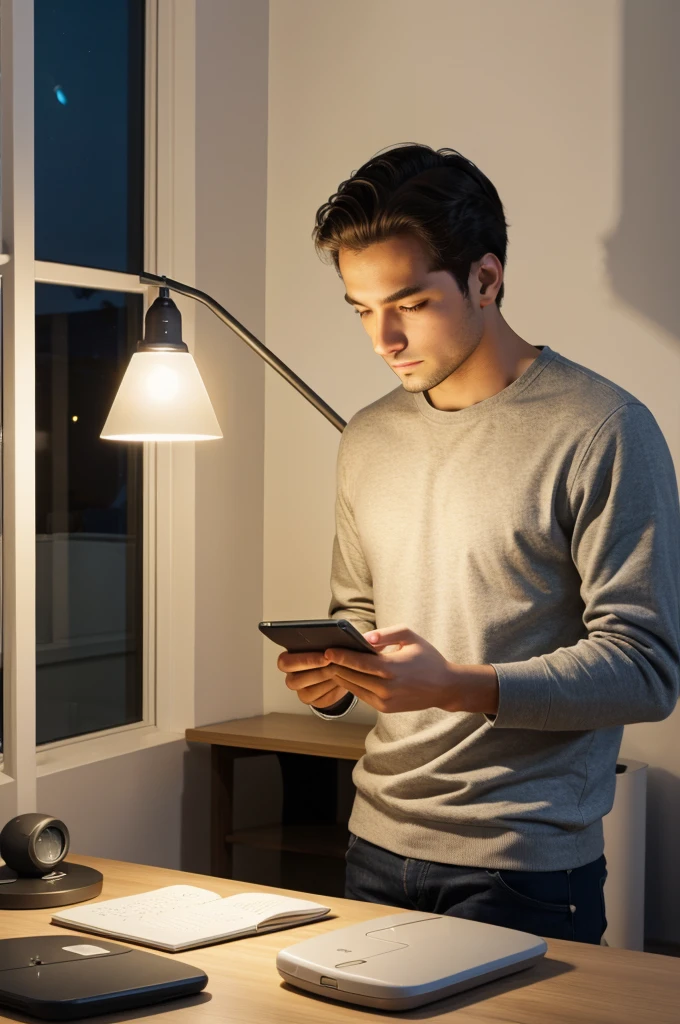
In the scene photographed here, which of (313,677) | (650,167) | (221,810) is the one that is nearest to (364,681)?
(313,677)

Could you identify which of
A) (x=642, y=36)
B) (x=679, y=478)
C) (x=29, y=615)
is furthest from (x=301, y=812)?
(x=642, y=36)

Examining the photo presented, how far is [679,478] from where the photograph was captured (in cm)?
286

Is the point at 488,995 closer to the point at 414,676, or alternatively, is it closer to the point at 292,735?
the point at 414,676

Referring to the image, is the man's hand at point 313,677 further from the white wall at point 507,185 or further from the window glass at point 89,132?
the window glass at point 89,132

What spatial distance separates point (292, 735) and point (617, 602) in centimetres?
157

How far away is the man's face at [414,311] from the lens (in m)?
1.75

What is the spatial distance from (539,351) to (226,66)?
1.76 metres

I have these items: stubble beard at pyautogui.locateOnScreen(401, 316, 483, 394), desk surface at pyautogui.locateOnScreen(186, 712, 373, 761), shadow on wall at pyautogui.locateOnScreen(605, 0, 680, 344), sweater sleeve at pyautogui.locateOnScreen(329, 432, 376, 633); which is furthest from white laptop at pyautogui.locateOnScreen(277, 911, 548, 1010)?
shadow on wall at pyautogui.locateOnScreen(605, 0, 680, 344)

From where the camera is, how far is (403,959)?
1.28 m

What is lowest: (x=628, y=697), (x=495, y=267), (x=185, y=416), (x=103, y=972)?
(x=103, y=972)

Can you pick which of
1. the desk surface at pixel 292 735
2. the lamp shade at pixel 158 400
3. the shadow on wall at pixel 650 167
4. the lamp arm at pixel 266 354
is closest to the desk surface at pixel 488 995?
the lamp shade at pixel 158 400

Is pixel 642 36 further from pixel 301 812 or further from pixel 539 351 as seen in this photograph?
pixel 301 812

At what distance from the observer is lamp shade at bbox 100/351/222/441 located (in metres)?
2.09

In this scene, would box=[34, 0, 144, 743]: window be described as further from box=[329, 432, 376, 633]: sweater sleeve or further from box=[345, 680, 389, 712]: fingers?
box=[345, 680, 389, 712]: fingers
